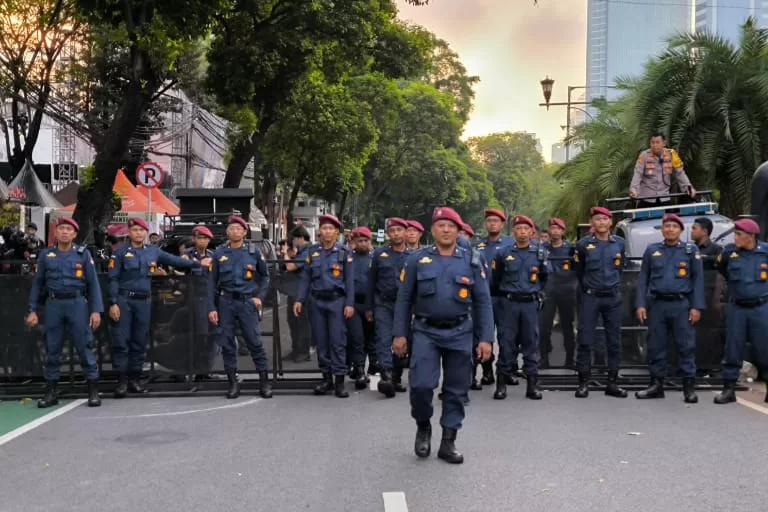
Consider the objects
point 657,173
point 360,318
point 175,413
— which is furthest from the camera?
point 657,173

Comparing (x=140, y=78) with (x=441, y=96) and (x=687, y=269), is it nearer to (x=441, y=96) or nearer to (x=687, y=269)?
(x=687, y=269)

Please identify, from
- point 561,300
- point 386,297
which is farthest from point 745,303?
point 386,297

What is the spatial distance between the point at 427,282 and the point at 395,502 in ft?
5.72

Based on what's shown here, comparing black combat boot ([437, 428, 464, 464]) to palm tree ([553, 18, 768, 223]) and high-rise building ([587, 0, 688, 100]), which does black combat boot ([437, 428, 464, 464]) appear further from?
high-rise building ([587, 0, 688, 100])

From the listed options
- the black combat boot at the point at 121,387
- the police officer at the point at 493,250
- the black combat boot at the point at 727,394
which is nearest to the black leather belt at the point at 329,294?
the police officer at the point at 493,250

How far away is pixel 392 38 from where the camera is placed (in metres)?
23.4

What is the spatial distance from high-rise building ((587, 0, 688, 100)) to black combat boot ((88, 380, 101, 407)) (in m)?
22.9

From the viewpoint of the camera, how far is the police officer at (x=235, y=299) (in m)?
9.03

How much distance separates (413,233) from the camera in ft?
30.1

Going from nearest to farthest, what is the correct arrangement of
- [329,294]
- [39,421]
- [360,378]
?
[39,421] → [329,294] → [360,378]

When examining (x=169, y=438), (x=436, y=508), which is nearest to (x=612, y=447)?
(x=436, y=508)

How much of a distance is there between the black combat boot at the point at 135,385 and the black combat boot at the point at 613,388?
516cm

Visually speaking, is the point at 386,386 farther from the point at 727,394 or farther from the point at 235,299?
the point at 727,394

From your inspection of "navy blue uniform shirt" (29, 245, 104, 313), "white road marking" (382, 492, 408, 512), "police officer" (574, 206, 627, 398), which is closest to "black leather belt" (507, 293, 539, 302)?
"police officer" (574, 206, 627, 398)
